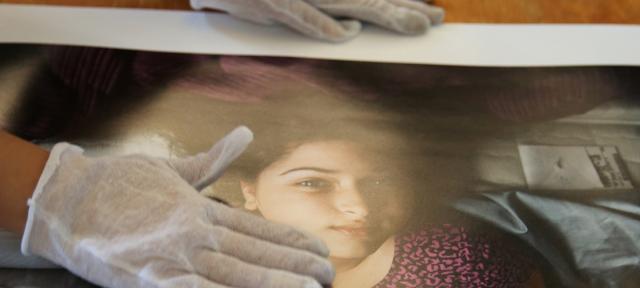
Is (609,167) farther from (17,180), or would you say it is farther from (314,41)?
(17,180)

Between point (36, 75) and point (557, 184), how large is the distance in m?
0.46

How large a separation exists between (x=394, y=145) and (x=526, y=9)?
0.23 metres

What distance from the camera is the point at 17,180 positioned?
0.48 meters

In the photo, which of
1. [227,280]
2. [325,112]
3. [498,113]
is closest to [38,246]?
[227,280]

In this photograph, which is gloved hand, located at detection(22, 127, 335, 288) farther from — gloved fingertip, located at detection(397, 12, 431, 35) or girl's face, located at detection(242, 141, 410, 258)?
gloved fingertip, located at detection(397, 12, 431, 35)

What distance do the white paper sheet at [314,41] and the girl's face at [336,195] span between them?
125mm

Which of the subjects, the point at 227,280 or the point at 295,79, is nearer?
the point at 227,280

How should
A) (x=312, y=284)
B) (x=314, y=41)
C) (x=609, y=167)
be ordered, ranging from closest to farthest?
(x=312, y=284), (x=609, y=167), (x=314, y=41)

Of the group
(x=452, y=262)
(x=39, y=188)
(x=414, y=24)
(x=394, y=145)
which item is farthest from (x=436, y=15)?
(x=39, y=188)

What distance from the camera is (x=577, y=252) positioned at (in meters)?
0.48

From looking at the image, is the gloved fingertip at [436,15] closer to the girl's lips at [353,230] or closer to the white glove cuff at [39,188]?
Result: the girl's lips at [353,230]

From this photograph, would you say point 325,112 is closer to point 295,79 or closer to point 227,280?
point 295,79

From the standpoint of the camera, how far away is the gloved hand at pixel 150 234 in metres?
0.43

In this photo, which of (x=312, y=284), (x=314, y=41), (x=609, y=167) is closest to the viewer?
(x=312, y=284)
